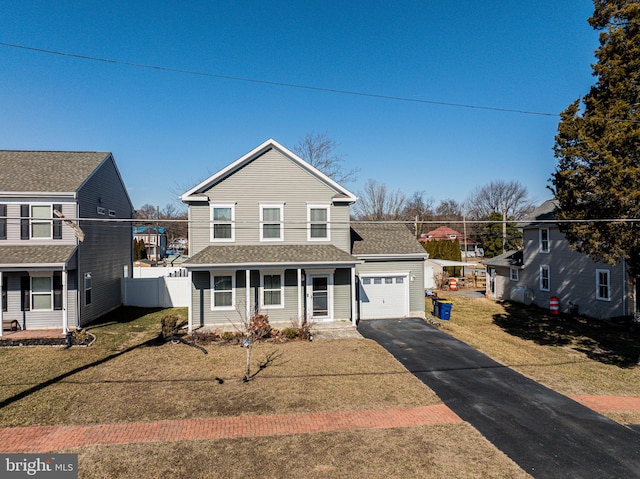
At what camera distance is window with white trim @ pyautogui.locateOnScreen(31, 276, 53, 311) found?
644 inches

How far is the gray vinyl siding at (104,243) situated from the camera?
17625mm

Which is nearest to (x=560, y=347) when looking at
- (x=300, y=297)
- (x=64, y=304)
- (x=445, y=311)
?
(x=445, y=311)

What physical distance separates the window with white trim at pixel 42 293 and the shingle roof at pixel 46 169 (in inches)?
156

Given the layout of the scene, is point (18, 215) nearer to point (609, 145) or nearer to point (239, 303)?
point (239, 303)

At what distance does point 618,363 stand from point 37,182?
2447 cm

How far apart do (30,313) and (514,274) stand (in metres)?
28.5

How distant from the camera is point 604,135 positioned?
11766 mm

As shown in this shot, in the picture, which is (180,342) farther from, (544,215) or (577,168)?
(544,215)

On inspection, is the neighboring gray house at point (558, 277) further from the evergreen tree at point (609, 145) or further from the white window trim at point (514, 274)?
the evergreen tree at point (609, 145)

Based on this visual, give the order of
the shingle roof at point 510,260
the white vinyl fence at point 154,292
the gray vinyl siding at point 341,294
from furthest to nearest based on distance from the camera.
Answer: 1. the shingle roof at point 510,260
2. the white vinyl fence at point 154,292
3. the gray vinyl siding at point 341,294

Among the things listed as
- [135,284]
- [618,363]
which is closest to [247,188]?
[135,284]

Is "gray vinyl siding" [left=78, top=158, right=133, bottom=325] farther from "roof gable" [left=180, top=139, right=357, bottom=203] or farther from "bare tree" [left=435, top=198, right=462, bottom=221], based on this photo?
"bare tree" [left=435, top=198, right=462, bottom=221]

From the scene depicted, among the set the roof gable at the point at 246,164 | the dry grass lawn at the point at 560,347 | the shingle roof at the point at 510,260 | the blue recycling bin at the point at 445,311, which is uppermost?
the roof gable at the point at 246,164

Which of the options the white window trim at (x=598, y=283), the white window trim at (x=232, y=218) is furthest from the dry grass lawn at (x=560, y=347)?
the white window trim at (x=232, y=218)
